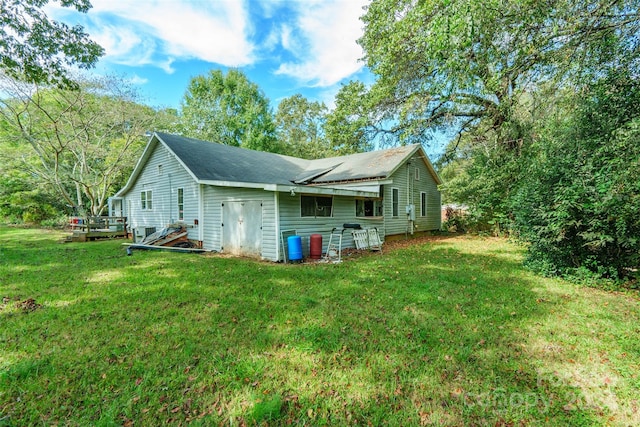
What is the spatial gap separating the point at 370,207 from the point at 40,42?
12.3 metres

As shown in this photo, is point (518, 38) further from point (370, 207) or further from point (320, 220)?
point (370, 207)

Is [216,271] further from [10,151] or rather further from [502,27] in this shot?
[10,151]

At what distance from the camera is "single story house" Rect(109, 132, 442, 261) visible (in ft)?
29.5

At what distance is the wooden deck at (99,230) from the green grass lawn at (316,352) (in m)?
8.17

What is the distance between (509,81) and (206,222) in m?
10.8

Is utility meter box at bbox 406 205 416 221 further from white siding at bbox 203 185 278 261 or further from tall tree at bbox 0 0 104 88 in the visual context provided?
tall tree at bbox 0 0 104 88

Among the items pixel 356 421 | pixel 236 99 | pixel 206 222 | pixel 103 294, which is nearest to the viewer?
pixel 356 421

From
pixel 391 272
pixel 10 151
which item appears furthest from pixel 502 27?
pixel 10 151

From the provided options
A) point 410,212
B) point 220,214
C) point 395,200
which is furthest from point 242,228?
point 410,212

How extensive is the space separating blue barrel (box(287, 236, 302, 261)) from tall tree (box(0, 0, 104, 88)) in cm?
829

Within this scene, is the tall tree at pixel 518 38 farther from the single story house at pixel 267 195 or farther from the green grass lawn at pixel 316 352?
the single story house at pixel 267 195

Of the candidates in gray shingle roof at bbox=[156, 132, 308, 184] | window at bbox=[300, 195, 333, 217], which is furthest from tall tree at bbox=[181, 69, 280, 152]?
window at bbox=[300, 195, 333, 217]

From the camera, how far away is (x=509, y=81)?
23.8 feet

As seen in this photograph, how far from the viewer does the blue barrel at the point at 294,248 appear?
841cm
